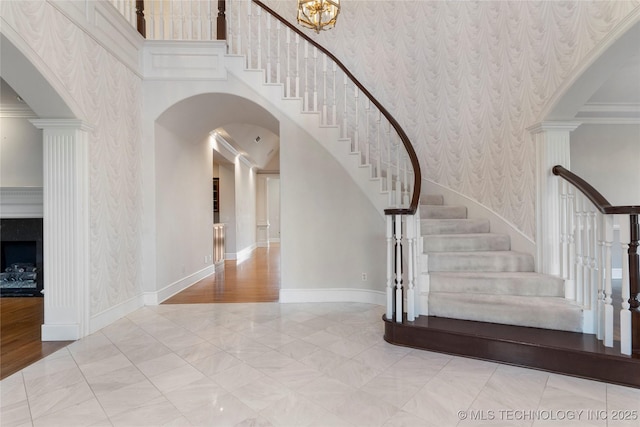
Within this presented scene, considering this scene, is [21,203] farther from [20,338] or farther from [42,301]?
[20,338]

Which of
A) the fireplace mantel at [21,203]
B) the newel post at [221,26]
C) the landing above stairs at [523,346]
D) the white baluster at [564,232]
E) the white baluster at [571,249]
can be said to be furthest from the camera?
the fireplace mantel at [21,203]

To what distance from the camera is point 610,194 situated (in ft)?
16.6

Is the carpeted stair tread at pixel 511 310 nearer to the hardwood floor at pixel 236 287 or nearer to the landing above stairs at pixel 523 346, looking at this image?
the landing above stairs at pixel 523 346

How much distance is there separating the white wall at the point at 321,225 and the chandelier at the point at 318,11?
53.5 inches

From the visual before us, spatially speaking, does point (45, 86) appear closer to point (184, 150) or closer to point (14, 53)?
point (14, 53)

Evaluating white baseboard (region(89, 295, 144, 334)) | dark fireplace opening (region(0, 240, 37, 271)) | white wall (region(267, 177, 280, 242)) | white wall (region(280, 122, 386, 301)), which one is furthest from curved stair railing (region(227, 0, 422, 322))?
white wall (region(267, 177, 280, 242))

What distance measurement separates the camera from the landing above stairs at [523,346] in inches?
85.2

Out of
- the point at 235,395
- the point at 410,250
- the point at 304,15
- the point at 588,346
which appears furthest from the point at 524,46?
the point at 235,395

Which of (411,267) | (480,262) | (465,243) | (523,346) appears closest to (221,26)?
(411,267)

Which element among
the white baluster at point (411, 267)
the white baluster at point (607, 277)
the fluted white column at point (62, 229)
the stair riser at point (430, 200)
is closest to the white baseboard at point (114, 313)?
Result: the fluted white column at point (62, 229)

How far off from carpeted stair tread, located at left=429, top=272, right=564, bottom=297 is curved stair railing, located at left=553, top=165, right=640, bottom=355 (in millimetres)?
135

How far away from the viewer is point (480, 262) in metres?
3.25

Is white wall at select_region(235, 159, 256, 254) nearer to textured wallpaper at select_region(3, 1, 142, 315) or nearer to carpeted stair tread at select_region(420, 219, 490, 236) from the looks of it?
textured wallpaper at select_region(3, 1, 142, 315)

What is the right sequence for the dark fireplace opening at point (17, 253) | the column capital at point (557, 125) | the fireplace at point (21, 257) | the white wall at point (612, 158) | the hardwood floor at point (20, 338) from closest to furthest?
the hardwood floor at point (20, 338)
the column capital at point (557, 125)
the fireplace at point (21, 257)
the dark fireplace opening at point (17, 253)
the white wall at point (612, 158)
